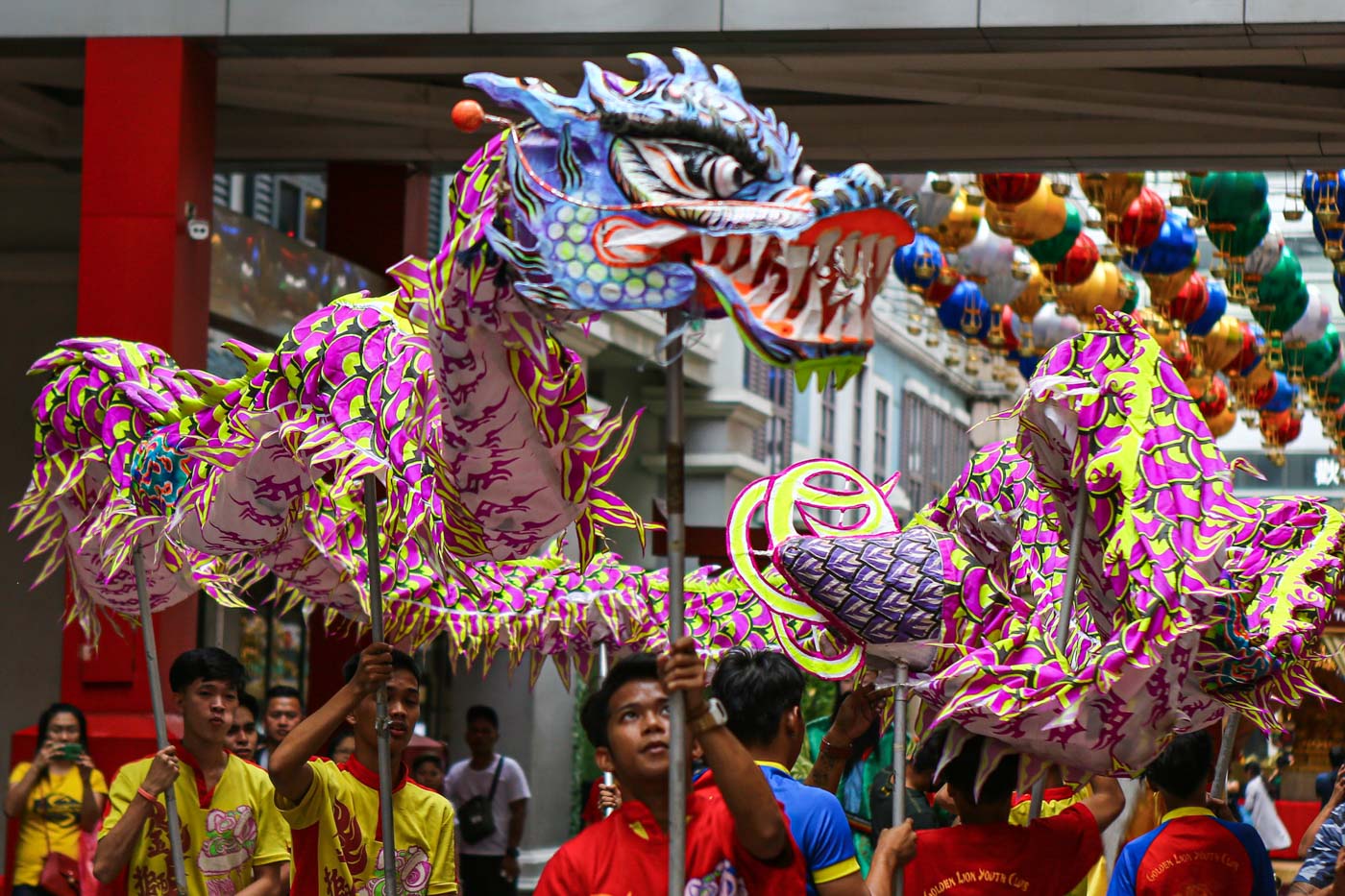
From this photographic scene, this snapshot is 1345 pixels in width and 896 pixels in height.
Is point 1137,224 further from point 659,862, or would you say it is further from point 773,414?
point 773,414

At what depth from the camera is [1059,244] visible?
38.3ft

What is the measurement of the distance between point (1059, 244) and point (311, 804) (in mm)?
7400

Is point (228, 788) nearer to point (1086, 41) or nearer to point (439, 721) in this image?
point (1086, 41)

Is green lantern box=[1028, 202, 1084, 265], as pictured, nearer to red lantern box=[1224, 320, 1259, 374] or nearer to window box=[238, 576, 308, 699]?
red lantern box=[1224, 320, 1259, 374]

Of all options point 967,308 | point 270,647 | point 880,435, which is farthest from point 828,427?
point 967,308

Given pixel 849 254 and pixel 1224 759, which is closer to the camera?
pixel 849 254

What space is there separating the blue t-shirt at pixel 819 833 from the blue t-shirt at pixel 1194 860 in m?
1.36

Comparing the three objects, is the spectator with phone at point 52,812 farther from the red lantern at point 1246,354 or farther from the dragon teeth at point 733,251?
the red lantern at point 1246,354


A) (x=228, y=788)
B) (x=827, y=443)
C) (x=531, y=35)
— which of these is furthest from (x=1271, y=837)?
(x=827, y=443)

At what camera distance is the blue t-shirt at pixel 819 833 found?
12.2 ft

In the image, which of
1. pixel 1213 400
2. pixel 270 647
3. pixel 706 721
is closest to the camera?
pixel 706 721

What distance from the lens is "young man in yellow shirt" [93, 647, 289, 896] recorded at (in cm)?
556

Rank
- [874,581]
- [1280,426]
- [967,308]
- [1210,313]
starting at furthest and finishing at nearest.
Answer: [1280,426], [967,308], [1210,313], [874,581]

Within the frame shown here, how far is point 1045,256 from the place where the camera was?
11.7 metres
